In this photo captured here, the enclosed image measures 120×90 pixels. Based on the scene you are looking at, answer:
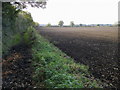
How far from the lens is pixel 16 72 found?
565 cm

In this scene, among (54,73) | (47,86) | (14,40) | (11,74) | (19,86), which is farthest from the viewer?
(14,40)

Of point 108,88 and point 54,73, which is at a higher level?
point 54,73

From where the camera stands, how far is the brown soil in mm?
4621

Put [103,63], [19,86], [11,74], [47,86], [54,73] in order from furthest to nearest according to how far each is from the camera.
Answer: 1. [103,63]
2. [11,74]
3. [54,73]
4. [19,86]
5. [47,86]

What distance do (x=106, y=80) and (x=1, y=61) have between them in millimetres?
4375

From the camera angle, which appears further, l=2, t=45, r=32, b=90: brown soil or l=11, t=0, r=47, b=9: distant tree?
l=11, t=0, r=47, b=9: distant tree

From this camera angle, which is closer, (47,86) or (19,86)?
(47,86)

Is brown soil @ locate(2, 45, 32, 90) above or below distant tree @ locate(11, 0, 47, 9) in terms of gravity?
below

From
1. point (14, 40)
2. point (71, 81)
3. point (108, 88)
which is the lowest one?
point (108, 88)

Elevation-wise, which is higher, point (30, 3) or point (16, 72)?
point (30, 3)

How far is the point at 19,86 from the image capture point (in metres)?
4.48

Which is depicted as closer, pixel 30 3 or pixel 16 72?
pixel 16 72

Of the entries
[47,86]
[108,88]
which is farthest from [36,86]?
[108,88]

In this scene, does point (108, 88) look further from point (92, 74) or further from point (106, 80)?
point (92, 74)
